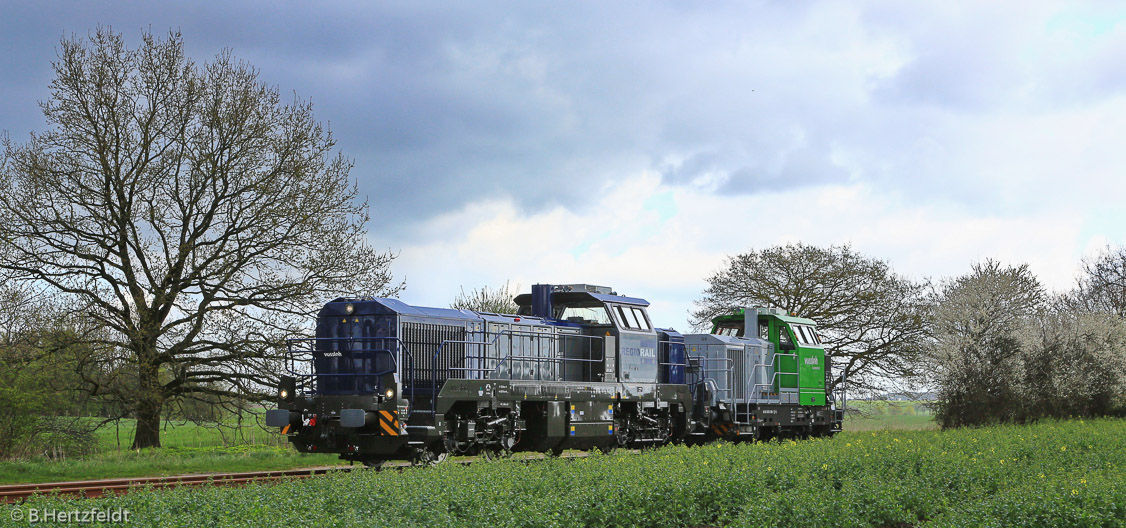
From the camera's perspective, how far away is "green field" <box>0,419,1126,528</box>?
29.7 ft

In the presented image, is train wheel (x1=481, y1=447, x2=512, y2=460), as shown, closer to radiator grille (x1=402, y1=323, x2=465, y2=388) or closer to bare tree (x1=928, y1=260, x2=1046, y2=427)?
radiator grille (x1=402, y1=323, x2=465, y2=388)

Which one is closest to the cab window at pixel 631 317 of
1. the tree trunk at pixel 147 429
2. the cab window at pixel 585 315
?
the cab window at pixel 585 315

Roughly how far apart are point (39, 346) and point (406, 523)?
15899mm

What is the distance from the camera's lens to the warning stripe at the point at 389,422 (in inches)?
547

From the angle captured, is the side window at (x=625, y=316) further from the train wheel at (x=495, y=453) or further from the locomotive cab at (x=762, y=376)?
the train wheel at (x=495, y=453)

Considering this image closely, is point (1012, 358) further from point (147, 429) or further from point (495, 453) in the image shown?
point (147, 429)

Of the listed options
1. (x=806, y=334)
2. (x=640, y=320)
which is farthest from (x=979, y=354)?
(x=640, y=320)

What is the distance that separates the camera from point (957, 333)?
1203 inches

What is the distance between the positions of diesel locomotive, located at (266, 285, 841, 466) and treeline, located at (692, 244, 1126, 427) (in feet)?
34.6

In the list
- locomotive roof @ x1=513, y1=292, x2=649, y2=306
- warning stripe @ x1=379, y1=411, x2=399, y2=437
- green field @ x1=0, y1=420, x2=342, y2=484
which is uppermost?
locomotive roof @ x1=513, y1=292, x2=649, y2=306

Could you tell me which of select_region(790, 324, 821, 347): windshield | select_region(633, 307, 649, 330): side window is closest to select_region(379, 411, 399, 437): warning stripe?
select_region(633, 307, 649, 330): side window

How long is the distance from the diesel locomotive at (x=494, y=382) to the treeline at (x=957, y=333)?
10.5m

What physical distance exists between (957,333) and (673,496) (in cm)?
2350

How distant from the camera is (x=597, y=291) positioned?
17734mm
